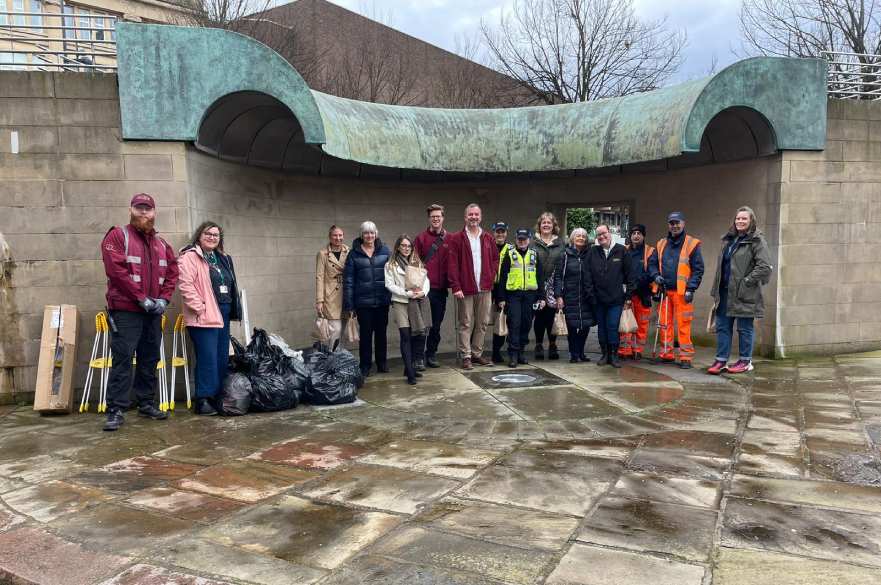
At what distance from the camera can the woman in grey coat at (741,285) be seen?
239 inches

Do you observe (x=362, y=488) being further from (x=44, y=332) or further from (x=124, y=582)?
(x=44, y=332)

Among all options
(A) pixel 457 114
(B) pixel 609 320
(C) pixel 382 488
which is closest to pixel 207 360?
(C) pixel 382 488

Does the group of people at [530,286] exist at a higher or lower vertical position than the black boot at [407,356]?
higher

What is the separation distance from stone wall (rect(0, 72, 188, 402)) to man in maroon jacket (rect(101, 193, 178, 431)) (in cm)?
66

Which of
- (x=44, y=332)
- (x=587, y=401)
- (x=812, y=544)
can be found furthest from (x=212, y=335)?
(x=812, y=544)

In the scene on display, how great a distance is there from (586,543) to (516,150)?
232 inches

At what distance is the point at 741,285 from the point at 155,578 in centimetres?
571

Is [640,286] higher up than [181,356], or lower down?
higher up

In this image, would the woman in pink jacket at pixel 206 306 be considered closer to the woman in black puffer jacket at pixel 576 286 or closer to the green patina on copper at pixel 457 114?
the green patina on copper at pixel 457 114

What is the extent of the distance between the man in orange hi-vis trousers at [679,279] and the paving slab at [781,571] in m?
4.34

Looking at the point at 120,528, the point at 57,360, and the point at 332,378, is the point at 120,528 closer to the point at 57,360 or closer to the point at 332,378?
the point at 332,378

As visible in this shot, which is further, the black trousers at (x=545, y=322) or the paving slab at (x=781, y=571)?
the black trousers at (x=545, y=322)

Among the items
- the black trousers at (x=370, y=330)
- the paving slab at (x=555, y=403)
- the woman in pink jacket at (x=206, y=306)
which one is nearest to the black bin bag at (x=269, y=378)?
the woman in pink jacket at (x=206, y=306)

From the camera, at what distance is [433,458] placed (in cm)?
401
